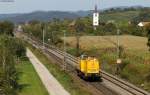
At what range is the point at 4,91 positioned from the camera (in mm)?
37875

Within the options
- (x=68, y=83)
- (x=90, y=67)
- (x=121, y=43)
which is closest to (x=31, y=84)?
(x=68, y=83)

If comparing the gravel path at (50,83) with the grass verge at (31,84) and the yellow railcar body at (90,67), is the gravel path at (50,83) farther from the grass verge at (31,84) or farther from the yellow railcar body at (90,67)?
the yellow railcar body at (90,67)

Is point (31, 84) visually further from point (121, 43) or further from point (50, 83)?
point (121, 43)

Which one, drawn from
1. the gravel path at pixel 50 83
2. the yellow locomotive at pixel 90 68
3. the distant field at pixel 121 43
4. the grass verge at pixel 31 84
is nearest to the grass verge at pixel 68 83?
the gravel path at pixel 50 83

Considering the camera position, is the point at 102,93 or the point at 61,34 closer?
the point at 102,93

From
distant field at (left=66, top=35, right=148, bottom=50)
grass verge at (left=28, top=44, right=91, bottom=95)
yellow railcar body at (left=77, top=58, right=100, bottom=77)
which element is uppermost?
yellow railcar body at (left=77, top=58, right=100, bottom=77)

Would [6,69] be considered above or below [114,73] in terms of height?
above

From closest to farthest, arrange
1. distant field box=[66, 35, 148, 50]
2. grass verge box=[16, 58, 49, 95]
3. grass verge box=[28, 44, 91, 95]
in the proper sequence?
grass verge box=[16, 58, 49, 95], grass verge box=[28, 44, 91, 95], distant field box=[66, 35, 148, 50]

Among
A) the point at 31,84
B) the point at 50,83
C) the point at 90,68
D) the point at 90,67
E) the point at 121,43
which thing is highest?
the point at 90,67

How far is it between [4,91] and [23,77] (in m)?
28.7

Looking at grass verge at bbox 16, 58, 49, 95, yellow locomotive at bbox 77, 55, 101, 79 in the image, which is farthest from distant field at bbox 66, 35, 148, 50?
yellow locomotive at bbox 77, 55, 101, 79

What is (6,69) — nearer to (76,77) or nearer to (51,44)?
(76,77)

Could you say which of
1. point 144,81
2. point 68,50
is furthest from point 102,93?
point 68,50

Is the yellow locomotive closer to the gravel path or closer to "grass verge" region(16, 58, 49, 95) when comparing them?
the gravel path
